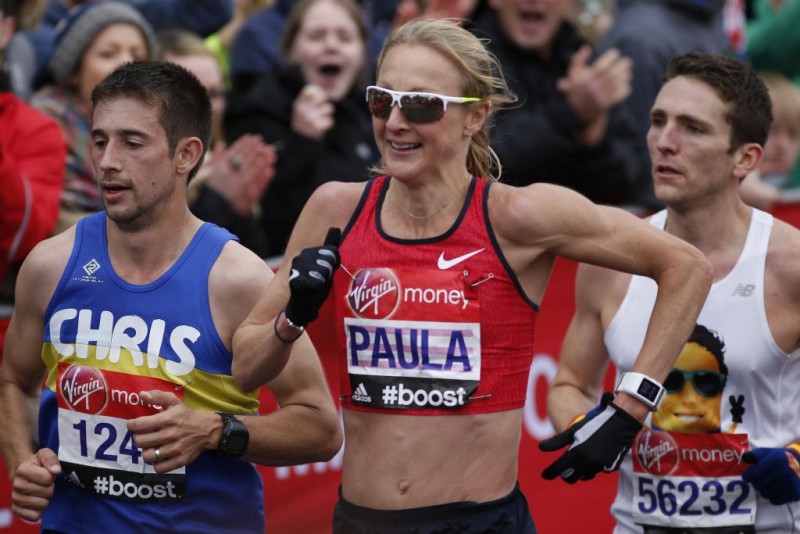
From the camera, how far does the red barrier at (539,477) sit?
6645 millimetres

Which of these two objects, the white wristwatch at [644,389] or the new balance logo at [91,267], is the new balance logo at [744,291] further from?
the new balance logo at [91,267]

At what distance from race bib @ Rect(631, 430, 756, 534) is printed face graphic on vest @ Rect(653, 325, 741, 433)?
0.15ft

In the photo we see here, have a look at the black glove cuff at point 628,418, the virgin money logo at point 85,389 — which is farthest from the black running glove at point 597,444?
the virgin money logo at point 85,389

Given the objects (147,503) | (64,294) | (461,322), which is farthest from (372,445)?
(64,294)

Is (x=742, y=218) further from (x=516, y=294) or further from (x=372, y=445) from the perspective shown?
(x=372, y=445)

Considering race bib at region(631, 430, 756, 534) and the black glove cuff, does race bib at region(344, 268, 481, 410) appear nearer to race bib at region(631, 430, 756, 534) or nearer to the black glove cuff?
the black glove cuff

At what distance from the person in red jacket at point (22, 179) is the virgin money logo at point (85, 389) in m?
1.22

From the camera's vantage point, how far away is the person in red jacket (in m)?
5.80

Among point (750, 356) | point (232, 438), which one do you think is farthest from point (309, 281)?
point (750, 356)

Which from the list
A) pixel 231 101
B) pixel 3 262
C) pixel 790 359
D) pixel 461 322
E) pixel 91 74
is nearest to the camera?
pixel 461 322

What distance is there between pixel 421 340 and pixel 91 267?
1174 millimetres

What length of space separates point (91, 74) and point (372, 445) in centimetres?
309

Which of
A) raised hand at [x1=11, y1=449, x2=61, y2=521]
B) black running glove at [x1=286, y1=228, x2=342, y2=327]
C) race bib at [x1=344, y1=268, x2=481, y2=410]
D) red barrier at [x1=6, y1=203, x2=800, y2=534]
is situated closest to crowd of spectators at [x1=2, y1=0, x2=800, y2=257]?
red barrier at [x1=6, y1=203, x2=800, y2=534]

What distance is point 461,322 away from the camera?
443 cm
